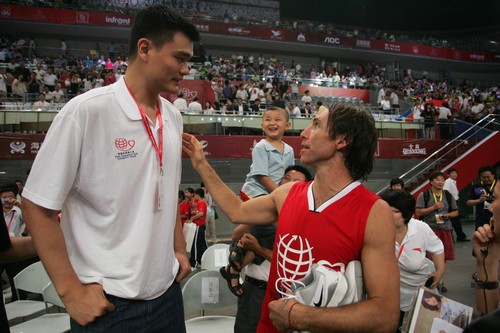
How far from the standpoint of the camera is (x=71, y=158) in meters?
1.33

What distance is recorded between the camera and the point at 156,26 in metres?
1.57

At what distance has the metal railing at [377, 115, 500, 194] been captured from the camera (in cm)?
1283

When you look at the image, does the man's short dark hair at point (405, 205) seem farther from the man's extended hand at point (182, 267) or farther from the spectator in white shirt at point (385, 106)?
the spectator in white shirt at point (385, 106)

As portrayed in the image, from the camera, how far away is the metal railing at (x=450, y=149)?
42.1 ft

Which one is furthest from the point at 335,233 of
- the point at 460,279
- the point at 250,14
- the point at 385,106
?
the point at 250,14

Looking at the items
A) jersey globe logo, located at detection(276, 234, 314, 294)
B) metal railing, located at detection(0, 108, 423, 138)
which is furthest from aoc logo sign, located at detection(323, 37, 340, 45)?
jersey globe logo, located at detection(276, 234, 314, 294)

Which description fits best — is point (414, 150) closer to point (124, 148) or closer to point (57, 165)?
point (124, 148)

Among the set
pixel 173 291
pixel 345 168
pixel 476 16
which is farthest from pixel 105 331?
pixel 476 16

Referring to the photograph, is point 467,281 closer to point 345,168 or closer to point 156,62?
point 345,168

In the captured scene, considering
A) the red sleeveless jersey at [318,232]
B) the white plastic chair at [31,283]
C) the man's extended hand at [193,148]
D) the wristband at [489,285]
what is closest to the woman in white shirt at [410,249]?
the wristband at [489,285]

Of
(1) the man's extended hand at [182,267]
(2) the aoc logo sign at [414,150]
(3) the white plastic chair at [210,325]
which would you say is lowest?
(3) the white plastic chair at [210,325]

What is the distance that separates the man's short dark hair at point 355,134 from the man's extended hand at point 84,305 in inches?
43.1

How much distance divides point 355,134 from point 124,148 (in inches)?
36.9

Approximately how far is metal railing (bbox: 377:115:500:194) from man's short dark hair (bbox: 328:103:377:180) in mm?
11389
